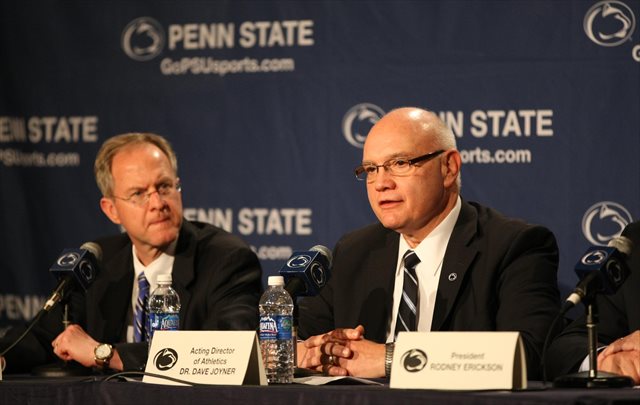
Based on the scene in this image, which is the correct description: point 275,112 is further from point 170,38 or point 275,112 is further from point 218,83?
point 170,38

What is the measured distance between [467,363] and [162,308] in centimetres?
159

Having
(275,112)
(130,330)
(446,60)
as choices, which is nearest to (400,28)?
(446,60)

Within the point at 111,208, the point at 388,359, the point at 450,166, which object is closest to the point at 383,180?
the point at 450,166

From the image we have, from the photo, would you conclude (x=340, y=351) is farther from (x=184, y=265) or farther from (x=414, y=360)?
(x=184, y=265)

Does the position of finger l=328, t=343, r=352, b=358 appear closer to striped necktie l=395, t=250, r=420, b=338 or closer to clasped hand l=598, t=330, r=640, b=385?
striped necktie l=395, t=250, r=420, b=338

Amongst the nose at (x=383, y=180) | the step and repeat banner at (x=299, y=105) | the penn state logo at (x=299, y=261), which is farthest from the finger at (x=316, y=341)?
the step and repeat banner at (x=299, y=105)

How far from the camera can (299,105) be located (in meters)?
5.23

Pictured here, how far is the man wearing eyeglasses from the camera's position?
3.80 m

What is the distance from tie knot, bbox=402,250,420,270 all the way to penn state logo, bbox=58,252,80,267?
4.17 ft

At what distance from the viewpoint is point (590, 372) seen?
2.77m

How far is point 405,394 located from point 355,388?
7.4 inches

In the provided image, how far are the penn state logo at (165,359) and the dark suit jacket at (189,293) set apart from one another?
1.21m

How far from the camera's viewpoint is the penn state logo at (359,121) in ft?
16.6

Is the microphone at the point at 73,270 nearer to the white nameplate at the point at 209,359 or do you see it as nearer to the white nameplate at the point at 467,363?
the white nameplate at the point at 209,359
